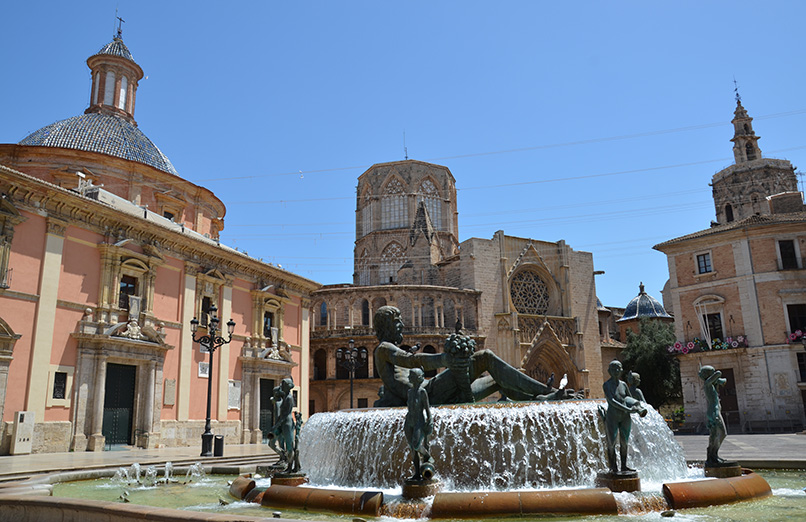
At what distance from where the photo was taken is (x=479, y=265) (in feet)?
141

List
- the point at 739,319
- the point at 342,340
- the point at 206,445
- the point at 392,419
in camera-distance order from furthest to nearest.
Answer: the point at 342,340 < the point at 739,319 < the point at 206,445 < the point at 392,419

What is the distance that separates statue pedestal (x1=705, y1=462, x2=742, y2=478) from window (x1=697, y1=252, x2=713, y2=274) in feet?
88.4

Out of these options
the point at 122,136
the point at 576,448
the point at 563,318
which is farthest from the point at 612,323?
the point at 576,448

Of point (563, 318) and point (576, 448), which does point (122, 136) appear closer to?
point (576, 448)

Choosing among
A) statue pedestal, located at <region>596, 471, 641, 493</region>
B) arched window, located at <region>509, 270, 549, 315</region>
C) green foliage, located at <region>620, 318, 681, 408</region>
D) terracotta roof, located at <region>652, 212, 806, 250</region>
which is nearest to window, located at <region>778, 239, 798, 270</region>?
terracotta roof, located at <region>652, 212, 806, 250</region>

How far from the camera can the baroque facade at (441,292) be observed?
125 feet

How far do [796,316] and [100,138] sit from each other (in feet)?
110

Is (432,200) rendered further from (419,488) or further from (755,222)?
(419,488)

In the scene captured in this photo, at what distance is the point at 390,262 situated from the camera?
50812 mm

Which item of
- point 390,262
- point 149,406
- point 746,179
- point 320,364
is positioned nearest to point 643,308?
point 746,179

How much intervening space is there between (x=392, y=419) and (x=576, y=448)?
2.47m

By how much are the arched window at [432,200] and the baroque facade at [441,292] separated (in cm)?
10

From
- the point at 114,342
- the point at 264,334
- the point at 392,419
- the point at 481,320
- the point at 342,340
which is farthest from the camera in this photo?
the point at 481,320

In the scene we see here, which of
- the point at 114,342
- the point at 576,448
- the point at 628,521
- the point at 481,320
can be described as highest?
the point at 481,320
